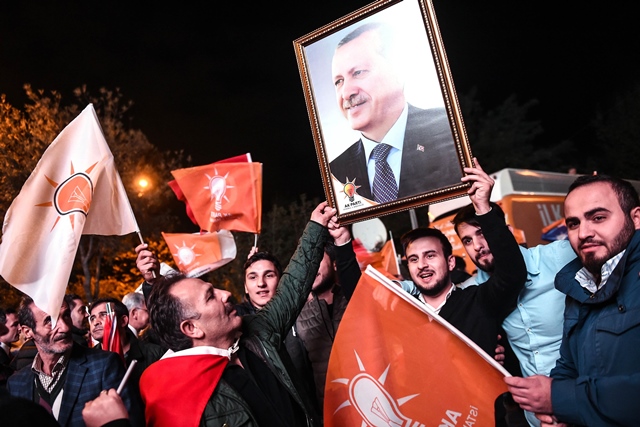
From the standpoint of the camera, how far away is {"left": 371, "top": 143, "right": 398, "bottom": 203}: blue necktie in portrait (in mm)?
3444

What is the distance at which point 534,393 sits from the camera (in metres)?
2.56

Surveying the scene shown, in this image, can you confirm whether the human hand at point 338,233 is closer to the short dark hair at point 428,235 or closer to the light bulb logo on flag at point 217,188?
the short dark hair at point 428,235

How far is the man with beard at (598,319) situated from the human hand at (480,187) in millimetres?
508

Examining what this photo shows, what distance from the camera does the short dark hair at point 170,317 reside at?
3.01 m

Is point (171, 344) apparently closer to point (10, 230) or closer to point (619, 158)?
point (10, 230)

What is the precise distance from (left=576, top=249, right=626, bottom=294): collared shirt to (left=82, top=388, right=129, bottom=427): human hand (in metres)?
2.20

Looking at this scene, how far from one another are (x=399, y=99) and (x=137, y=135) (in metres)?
20.7

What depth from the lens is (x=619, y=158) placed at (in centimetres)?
3206

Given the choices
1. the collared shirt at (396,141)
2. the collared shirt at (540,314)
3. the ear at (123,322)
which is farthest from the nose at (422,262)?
the ear at (123,322)

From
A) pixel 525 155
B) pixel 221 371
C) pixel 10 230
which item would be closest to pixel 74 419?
pixel 221 371

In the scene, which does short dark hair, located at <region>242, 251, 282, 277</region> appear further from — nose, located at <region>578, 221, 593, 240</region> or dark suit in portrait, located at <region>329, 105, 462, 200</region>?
nose, located at <region>578, 221, 593, 240</region>

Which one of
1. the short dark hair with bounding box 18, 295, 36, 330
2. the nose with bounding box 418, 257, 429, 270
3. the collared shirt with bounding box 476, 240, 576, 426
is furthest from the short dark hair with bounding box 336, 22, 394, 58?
the short dark hair with bounding box 18, 295, 36, 330

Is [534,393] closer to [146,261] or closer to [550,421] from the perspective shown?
[550,421]

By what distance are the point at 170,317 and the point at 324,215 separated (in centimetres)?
131
